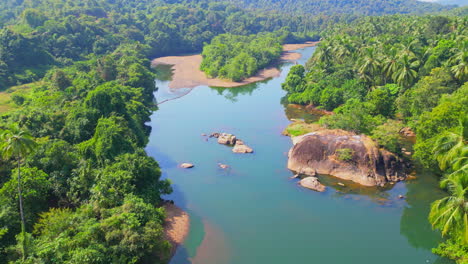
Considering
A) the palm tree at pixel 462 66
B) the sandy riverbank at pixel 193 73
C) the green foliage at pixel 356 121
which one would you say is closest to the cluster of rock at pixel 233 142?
the green foliage at pixel 356 121

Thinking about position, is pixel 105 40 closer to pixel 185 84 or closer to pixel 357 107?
pixel 185 84

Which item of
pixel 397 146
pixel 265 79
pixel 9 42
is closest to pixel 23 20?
pixel 9 42

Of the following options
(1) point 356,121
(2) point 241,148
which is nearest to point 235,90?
(2) point 241,148

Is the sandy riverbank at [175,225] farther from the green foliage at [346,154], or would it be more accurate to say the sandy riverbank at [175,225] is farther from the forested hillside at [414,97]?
the forested hillside at [414,97]

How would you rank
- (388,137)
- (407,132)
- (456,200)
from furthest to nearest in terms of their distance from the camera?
1. (407,132)
2. (388,137)
3. (456,200)

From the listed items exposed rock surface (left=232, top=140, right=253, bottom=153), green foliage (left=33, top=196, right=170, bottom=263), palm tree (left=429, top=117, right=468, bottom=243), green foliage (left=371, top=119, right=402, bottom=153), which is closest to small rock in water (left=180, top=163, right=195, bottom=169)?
exposed rock surface (left=232, top=140, right=253, bottom=153)

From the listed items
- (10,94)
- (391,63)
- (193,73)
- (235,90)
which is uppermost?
(391,63)

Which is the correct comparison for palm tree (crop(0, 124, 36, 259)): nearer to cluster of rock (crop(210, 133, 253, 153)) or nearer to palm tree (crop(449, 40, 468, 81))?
cluster of rock (crop(210, 133, 253, 153))

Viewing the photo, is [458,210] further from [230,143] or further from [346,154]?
[230,143]
